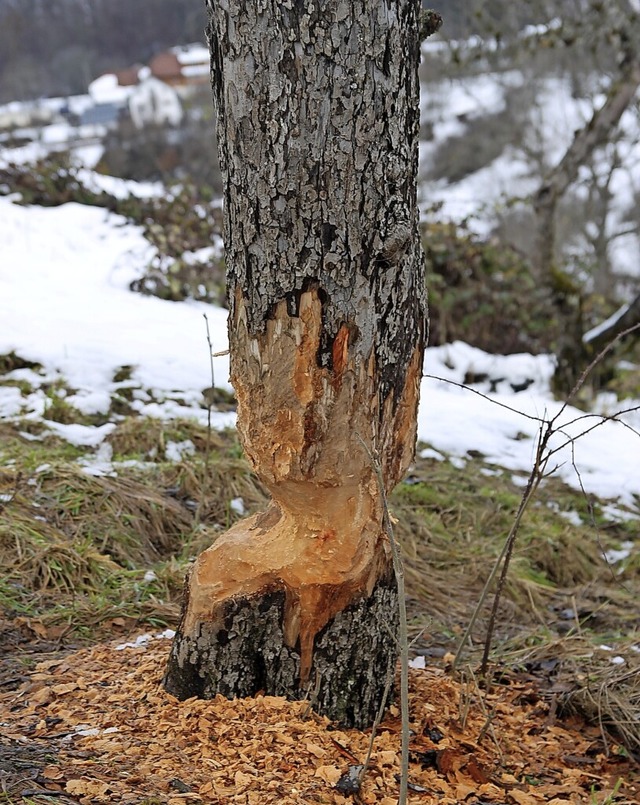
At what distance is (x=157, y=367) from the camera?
477 cm

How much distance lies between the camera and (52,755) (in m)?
1.69

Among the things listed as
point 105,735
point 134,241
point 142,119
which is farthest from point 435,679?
point 142,119

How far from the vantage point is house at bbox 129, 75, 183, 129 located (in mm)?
19109

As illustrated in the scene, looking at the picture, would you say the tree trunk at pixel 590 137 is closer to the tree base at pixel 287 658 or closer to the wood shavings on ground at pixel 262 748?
the wood shavings on ground at pixel 262 748

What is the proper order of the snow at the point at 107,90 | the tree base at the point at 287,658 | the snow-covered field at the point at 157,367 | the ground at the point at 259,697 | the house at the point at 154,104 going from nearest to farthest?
the ground at the point at 259,697 < the tree base at the point at 287,658 < the snow-covered field at the point at 157,367 < the house at the point at 154,104 < the snow at the point at 107,90

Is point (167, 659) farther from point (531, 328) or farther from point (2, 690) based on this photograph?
point (531, 328)

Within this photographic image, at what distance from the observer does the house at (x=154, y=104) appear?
62.7ft

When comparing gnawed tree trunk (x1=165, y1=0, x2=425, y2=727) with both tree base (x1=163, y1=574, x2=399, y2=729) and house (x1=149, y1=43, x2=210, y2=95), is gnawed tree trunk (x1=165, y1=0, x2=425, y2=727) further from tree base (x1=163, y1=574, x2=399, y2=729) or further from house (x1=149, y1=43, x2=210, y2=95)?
house (x1=149, y1=43, x2=210, y2=95)

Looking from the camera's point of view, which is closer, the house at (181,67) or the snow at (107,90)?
the house at (181,67)

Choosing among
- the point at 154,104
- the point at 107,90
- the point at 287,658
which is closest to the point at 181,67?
the point at 107,90

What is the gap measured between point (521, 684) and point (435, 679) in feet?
1.14

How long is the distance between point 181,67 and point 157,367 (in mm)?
24039

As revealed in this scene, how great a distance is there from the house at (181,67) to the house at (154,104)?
2.51 ft

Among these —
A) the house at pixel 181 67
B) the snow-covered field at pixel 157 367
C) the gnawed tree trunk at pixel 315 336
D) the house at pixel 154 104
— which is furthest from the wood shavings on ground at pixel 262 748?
the house at pixel 181 67
